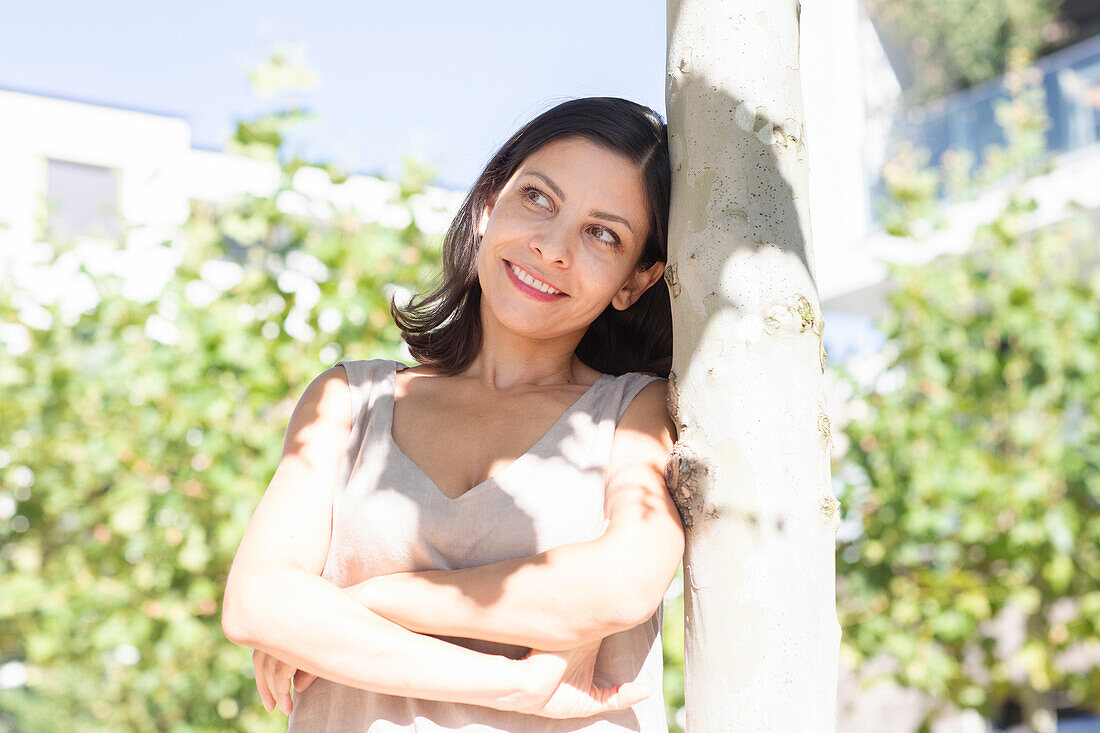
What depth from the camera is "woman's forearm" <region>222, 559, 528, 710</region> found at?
1477mm

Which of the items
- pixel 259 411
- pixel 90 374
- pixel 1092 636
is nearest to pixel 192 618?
pixel 259 411

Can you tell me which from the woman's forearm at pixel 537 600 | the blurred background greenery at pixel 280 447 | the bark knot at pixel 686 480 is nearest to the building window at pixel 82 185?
the blurred background greenery at pixel 280 447

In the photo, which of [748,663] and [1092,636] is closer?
[748,663]

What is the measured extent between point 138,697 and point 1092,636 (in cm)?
375

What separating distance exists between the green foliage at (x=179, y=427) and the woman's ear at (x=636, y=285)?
1.91 metres

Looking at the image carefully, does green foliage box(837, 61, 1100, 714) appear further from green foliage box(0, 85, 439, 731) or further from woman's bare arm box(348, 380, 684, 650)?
woman's bare arm box(348, 380, 684, 650)

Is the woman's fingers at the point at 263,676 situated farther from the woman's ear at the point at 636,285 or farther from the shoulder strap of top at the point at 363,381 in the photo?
the woman's ear at the point at 636,285

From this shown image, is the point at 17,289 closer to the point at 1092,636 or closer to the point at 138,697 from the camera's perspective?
the point at 138,697

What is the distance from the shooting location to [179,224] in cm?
396

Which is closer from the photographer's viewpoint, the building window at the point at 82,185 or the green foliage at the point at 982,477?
the green foliage at the point at 982,477

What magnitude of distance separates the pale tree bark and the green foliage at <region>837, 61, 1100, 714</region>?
3088 millimetres

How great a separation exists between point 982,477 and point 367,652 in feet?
11.2

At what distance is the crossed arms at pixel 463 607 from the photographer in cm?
148

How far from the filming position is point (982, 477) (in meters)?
4.29
